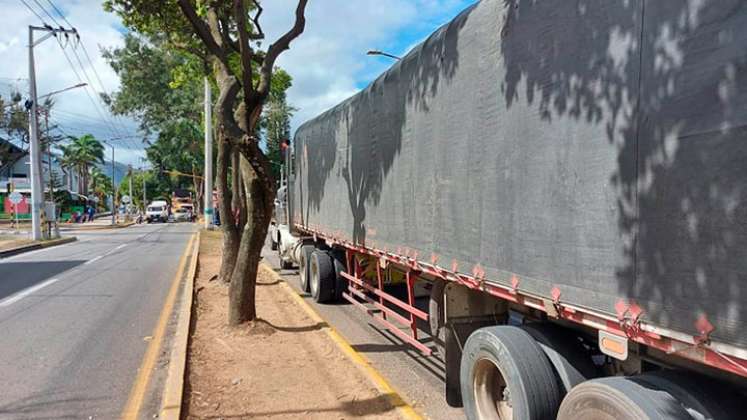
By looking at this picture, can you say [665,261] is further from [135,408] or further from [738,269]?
[135,408]

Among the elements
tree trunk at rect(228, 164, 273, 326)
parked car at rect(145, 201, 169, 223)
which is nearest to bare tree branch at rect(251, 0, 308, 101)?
tree trunk at rect(228, 164, 273, 326)

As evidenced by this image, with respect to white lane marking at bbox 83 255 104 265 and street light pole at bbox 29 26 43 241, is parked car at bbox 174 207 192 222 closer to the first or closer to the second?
street light pole at bbox 29 26 43 241

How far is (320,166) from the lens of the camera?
964 cm

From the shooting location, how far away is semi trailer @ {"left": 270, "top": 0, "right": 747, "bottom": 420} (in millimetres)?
2164

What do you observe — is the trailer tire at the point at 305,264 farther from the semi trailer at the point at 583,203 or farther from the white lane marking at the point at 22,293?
the white lane marking at the point at 22,293

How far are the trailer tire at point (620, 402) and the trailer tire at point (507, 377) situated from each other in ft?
0.96

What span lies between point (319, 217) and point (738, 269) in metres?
7.93

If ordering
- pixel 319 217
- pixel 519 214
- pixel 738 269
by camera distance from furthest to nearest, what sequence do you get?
pixel 319 217, pixel 519 214, pixel 738 269

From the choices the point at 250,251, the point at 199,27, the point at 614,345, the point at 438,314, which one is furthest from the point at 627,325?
the point at 199,27

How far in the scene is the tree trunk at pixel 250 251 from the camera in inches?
281

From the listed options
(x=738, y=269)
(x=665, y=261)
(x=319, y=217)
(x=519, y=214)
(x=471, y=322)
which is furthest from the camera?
(x=319, y=217)

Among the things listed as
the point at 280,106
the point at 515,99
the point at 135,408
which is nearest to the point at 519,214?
the point at 515,99

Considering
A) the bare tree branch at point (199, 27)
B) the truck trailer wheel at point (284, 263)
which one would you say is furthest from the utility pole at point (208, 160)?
the bare tree branch at point (199, 27)

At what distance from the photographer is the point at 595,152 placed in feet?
9.09
